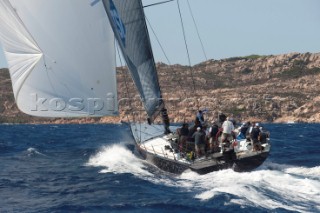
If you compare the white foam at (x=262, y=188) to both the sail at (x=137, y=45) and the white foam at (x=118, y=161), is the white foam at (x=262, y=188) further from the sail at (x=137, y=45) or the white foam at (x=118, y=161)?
the sail at (x=137, y=45)

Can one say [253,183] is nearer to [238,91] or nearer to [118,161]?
[118,161]

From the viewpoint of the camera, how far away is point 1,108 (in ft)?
313

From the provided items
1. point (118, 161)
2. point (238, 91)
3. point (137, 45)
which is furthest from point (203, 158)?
point (238, 91)

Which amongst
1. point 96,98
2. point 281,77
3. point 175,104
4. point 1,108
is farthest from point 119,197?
point 281,77

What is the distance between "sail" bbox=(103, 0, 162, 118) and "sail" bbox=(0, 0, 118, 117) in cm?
41

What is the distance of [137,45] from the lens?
21031 mm

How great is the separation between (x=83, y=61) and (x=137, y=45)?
2.89m

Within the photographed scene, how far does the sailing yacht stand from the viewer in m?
17.1

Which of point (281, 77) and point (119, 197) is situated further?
point (281, 77)

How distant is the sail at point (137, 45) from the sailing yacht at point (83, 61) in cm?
4

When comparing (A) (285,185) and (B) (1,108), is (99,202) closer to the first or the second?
(A) (285,185)

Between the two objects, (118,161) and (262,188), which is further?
(118,161)

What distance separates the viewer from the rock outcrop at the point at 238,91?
81.8 meters

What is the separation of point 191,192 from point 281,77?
97.1 metres
